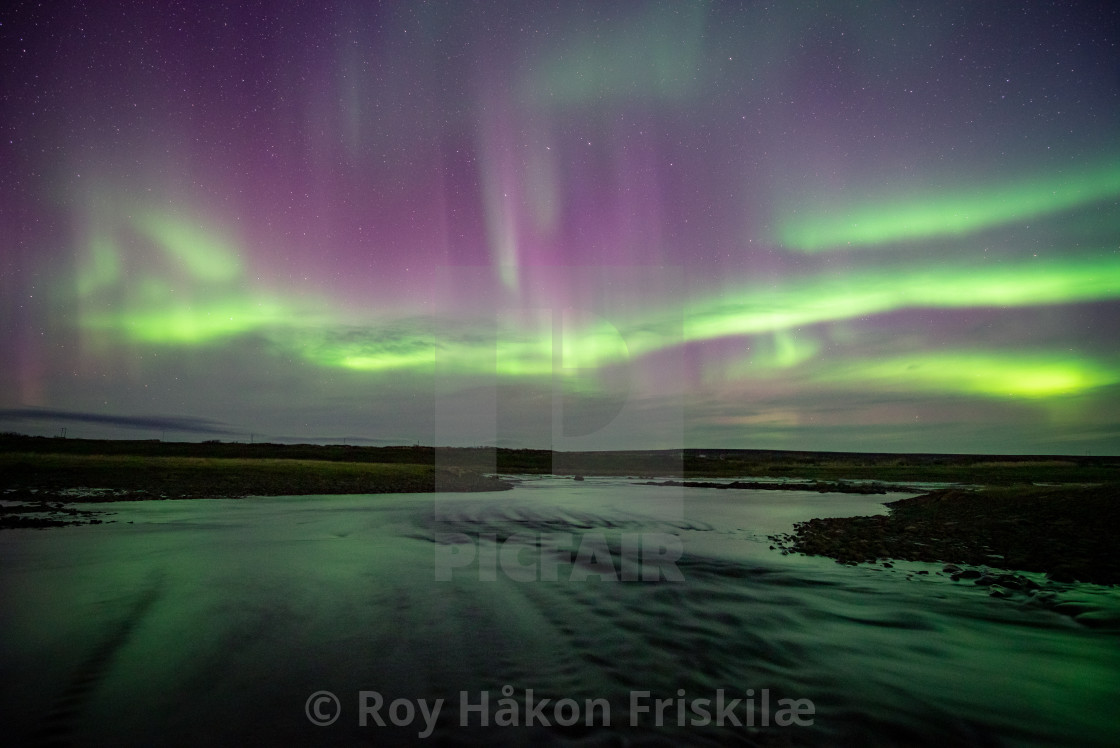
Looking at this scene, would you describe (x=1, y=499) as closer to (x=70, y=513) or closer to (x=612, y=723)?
(x=70, y=513)

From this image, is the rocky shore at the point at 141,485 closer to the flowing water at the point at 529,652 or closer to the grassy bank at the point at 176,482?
the grassy bank at the point at 176,482

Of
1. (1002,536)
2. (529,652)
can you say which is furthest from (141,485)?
(1002,536)

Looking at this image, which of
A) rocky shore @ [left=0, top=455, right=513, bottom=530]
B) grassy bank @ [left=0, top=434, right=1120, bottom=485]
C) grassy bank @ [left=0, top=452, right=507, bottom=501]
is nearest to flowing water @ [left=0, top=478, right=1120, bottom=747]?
rocky shore @ [left=0, top=455, right=513, bottom=530]

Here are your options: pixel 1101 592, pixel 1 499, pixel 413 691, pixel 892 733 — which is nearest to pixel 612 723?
pixel 413 691

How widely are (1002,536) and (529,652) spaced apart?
16541 millimetres

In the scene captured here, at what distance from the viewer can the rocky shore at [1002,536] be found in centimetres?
1330

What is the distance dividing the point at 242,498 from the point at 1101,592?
138 ft

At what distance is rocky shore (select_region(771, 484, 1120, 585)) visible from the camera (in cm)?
1330

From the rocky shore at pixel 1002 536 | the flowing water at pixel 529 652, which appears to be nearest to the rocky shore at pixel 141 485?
the flowing water at pixel 529 652

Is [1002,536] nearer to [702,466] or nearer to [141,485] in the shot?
[141,485]

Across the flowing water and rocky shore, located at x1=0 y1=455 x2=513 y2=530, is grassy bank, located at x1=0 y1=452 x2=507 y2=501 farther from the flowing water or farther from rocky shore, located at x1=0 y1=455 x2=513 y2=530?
the flowing water

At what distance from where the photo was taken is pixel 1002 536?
16.7m

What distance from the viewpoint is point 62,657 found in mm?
8125

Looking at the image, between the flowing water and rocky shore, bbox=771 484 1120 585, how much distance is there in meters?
1.74
